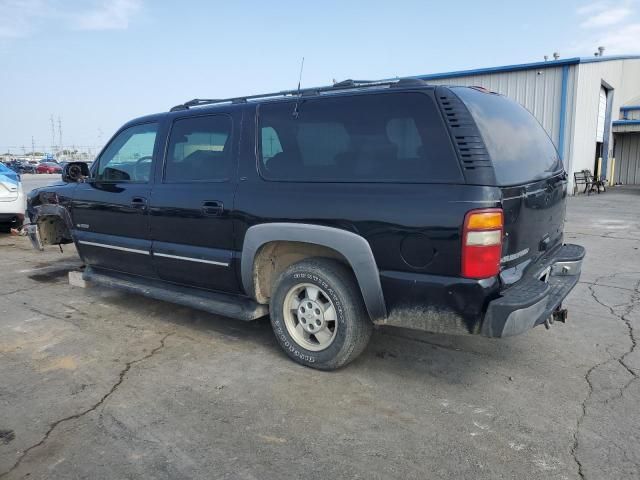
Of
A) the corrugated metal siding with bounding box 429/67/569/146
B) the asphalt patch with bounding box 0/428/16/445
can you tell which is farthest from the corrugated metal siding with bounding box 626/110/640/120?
the asphalt patch with bounding box 0/428/16/445

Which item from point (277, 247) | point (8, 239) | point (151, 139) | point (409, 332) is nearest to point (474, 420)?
point (409, 332)

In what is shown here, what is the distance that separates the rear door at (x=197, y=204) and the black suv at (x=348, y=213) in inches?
0.5

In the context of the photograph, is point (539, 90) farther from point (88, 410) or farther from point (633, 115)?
point (88, 410)

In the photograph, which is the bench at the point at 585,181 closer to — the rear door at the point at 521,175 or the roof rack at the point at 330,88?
the rear door at the point at 521,175

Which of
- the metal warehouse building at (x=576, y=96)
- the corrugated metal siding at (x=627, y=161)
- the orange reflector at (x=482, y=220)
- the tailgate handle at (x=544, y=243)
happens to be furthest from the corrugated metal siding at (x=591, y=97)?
the orange reflector at (x=482, y=220)

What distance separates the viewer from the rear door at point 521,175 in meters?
3.06

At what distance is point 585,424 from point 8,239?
410 inches

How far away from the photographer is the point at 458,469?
2557 mm

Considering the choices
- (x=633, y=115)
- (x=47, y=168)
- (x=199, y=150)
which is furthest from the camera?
(x=47, y=168)

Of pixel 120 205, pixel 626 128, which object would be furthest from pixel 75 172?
pixel 626 128

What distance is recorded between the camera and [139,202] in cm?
455

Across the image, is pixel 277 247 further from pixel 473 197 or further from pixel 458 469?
pixel 458 469

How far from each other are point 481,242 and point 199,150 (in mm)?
2530

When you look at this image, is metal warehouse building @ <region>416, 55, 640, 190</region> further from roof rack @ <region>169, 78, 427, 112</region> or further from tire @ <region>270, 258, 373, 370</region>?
tire @ <region>270, 258, 373, 370</region>
